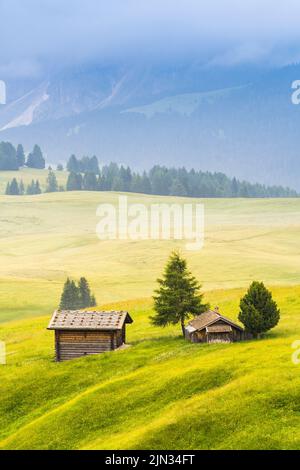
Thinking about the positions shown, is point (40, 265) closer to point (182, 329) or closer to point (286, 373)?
point (182, 329)

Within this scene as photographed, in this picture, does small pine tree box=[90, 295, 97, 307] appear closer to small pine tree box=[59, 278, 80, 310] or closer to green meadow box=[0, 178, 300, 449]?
small pine tree box=[59, 278, 80, 310]

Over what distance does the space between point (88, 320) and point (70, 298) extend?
60096 mm

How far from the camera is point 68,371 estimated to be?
61.1 meters

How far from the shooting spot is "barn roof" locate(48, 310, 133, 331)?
6556cm

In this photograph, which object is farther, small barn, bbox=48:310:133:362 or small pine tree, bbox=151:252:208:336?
small pine tree, bbox=151:252:208:336

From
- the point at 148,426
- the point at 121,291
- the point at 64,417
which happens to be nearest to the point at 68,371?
the point at 64,417

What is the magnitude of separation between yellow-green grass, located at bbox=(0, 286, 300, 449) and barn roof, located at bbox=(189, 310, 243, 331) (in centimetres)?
166

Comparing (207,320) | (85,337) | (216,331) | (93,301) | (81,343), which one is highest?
(207,320)

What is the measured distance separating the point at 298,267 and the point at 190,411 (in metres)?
116

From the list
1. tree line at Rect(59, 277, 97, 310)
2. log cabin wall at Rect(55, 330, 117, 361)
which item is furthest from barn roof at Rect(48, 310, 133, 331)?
tree line at Rect(59, 277, 97, 310)

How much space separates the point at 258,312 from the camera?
205 feet

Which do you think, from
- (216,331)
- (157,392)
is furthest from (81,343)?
(157,392)

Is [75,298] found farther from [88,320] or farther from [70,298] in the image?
[88,320]

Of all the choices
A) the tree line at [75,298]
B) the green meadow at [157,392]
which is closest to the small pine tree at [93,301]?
the tree line at [75,298]
